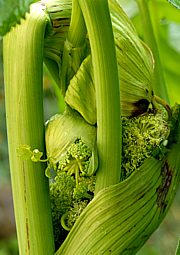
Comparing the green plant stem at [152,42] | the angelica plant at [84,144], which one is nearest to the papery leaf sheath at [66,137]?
the angelica plant at [84,144]

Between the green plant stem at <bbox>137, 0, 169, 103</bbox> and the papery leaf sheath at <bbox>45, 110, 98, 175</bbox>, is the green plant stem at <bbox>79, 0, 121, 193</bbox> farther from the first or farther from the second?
the green plant stem at <bbox>137, 0, 169, 103</bbox>

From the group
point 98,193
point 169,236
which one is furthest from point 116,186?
point 169,236

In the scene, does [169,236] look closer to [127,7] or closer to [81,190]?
[127,7]

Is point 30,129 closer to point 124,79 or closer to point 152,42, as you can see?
point 124,79

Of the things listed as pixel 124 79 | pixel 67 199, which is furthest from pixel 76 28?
pixel 67 199

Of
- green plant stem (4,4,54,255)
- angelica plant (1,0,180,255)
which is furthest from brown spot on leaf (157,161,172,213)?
green plant stem (4,4,54,255)
